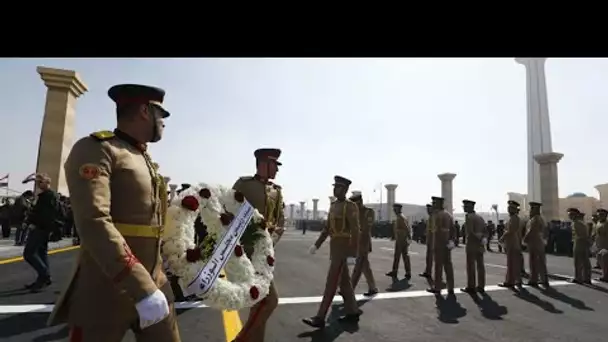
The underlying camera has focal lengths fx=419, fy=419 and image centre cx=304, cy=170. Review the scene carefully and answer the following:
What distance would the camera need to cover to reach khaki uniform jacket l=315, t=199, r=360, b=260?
240 inches

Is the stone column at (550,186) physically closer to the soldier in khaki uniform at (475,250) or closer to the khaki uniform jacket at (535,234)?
the khaki uniform jacket at (535,234)

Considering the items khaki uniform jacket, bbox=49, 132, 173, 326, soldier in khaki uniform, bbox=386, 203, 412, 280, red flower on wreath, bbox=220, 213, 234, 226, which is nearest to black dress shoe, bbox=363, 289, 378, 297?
soldier in khaki uniform, bbox=386, 203, 412, 280

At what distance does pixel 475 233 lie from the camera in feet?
30.9

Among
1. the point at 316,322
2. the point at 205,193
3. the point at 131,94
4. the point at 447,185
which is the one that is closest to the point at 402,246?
the point at 316,322

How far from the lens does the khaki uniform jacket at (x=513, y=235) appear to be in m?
10.1

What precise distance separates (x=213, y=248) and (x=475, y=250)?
7563 mm

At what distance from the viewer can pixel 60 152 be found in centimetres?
2000

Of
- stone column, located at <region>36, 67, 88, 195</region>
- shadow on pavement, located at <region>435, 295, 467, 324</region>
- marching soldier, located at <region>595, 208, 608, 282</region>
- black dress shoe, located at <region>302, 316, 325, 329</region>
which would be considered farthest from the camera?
stone column, located at <region>36, 67, 88, 195</region>

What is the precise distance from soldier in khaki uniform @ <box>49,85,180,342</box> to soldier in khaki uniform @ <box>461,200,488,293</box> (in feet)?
25.6

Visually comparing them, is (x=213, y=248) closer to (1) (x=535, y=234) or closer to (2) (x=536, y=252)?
(2) (x=536, y=252)

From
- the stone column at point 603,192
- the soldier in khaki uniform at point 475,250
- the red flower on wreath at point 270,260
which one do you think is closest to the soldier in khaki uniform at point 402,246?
the soldier in khaki uniform at point 475,250

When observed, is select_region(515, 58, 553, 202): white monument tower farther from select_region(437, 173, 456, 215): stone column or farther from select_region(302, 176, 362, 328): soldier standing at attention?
select_region(302, 176, 362, 328): soldier standing at attention

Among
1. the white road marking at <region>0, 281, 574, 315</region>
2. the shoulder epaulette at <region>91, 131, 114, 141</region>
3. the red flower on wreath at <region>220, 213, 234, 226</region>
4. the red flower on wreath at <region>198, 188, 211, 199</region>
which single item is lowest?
the white road marking at <region>0, 281, 574, 315</region>
